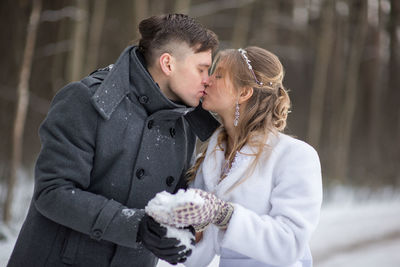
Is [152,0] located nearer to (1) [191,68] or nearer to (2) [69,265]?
(1) [191,68]

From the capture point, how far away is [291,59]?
899 cm

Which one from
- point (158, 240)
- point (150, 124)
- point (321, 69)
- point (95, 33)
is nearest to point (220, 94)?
point (150, 124)

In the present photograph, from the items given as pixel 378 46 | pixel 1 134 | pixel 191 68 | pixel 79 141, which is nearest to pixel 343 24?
pixel 378 46

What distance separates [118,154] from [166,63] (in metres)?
0.54

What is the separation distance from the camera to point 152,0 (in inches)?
232

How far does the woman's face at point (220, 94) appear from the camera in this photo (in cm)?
231

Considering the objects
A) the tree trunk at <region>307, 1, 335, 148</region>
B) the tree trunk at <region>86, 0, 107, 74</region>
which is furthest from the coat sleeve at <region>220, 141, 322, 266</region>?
the tree trunk at <region>307, 1, 335, 148</region>

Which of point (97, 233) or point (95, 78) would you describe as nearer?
point (97, 233)

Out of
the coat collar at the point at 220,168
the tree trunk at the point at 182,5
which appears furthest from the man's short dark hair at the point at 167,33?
the tree trunk at the point at 182,5

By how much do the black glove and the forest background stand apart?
2.75m

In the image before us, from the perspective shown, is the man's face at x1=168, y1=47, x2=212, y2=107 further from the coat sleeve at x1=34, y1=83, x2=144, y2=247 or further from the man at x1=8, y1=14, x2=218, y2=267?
the coat sleeve at x1=34, y1=83, x2=144, y2=247

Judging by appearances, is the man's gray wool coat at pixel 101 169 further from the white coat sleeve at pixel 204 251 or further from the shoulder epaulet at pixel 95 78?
the white coat sleeve at pixel 204 251

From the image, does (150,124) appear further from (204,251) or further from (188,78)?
(204,251)

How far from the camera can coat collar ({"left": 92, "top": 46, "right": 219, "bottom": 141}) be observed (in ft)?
6.40
